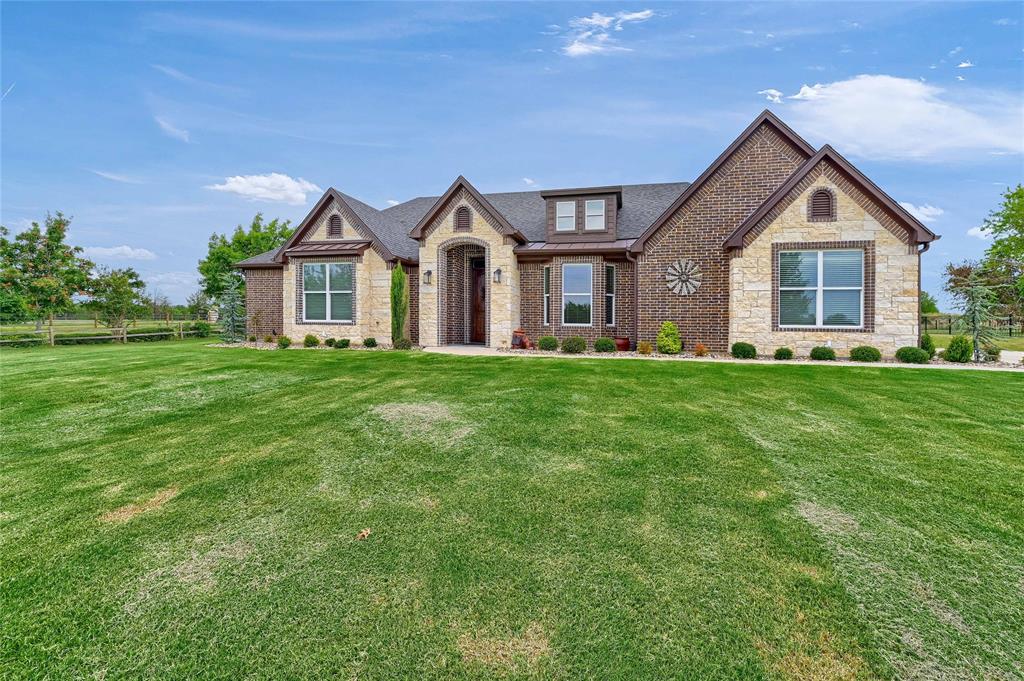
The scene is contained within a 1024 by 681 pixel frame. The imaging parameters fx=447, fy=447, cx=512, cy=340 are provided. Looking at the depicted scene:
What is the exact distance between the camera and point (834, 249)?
1304 centimetres

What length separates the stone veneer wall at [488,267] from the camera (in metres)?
16.6

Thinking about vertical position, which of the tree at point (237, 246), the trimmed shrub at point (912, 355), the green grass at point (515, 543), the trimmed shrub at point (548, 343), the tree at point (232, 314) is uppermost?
the tree at point (237, 246)

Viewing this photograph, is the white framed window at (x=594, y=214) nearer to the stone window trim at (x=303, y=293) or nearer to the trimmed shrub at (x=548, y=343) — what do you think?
the trimmed shrub at (x=548, y=343)

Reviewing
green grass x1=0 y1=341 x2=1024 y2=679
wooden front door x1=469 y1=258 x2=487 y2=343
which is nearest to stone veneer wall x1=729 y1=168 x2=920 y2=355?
green grass x1=0 y1=341 x2=1024 y2=679

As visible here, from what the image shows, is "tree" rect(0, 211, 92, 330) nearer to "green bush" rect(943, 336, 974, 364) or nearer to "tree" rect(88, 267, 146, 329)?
"tree" rect(88, 267, 146, 329)

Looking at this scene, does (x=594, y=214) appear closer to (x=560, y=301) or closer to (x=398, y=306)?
(x=560, y=301)

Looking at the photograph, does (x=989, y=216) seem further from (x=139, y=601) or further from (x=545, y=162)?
(x=139, y=601)

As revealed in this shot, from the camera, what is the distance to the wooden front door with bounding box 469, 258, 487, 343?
62.1ft

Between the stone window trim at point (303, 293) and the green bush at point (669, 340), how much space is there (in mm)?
11485

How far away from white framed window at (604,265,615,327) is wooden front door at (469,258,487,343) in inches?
208

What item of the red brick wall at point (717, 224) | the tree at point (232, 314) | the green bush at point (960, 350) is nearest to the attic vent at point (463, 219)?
the red brick wall at point (717, 224)

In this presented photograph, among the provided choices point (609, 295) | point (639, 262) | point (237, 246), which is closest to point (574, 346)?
point (609, 295)

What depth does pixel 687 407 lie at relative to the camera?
6656 millimetres

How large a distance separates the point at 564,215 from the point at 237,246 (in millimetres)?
27227
